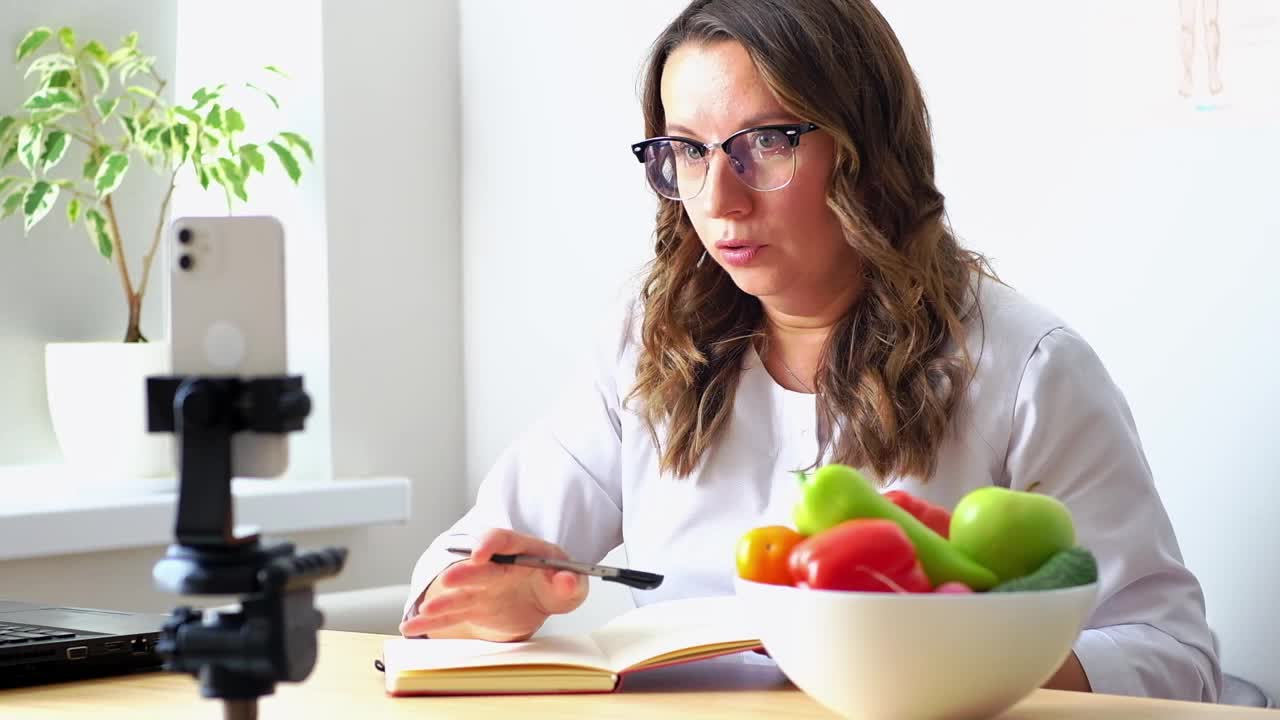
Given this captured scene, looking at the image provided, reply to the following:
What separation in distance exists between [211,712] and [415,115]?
2.18 meters

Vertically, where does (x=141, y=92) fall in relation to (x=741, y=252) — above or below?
above

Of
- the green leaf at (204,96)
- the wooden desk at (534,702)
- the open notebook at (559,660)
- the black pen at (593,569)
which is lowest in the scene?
the wooden desk at (534,702)

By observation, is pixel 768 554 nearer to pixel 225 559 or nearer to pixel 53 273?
pixel 225 559

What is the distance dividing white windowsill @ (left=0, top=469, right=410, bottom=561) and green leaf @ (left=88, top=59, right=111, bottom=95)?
2.55 ft

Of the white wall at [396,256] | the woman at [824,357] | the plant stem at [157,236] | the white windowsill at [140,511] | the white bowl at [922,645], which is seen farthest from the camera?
the white wall at [396,256]

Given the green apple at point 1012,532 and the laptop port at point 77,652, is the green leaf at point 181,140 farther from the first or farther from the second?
the green apple at point 1012,532

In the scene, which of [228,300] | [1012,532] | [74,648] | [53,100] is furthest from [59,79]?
[1012,532]

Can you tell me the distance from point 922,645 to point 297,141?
2.23m

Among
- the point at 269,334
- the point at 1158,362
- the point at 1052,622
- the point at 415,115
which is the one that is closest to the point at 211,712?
the point at 269,334

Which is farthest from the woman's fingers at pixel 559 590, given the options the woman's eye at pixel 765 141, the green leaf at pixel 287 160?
the green leaf at pixel 287 160

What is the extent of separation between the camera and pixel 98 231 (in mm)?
2750

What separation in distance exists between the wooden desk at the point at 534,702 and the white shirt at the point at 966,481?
267mm

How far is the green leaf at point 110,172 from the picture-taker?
2664 mm

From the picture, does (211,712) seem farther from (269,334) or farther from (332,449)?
(332,449)
